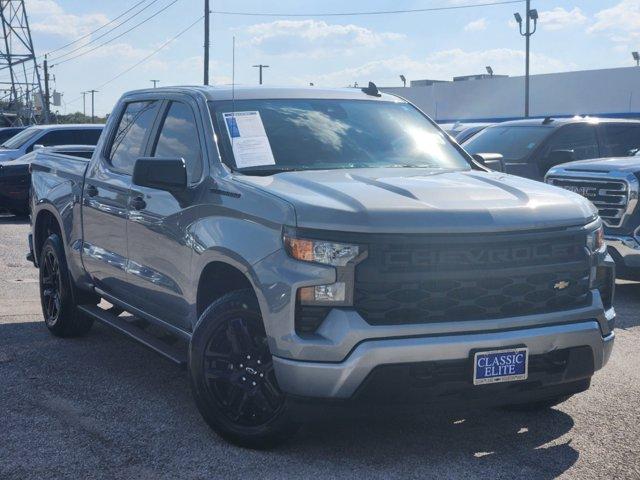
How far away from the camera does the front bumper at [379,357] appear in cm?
433

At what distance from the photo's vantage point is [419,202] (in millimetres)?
4629

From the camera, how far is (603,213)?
9344 mm

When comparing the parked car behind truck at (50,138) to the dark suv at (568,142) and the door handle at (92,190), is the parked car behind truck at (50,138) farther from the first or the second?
the door handle at (92,190)

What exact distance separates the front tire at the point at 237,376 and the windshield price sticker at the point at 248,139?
3.03ft

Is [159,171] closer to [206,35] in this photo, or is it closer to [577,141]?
[577,141]

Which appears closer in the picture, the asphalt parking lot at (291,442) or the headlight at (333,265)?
the headlight at (333,265)

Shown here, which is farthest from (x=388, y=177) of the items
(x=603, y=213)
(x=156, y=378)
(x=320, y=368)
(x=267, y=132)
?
(x=603, y=213)

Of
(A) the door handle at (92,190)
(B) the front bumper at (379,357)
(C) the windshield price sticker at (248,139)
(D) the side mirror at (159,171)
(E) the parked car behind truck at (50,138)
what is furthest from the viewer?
(E) the parked car behind truck at (50,138)

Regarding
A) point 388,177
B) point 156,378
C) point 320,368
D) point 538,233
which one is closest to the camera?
point 320,368

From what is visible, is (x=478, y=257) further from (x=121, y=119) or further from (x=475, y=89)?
(x=475, y=89)

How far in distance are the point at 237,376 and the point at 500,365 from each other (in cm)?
129

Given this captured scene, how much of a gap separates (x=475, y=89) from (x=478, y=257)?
163 feet

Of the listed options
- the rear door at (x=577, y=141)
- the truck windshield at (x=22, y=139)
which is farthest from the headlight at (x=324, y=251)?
the truck windshield at (x=22, y=139)

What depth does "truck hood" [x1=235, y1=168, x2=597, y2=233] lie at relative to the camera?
175 inches
